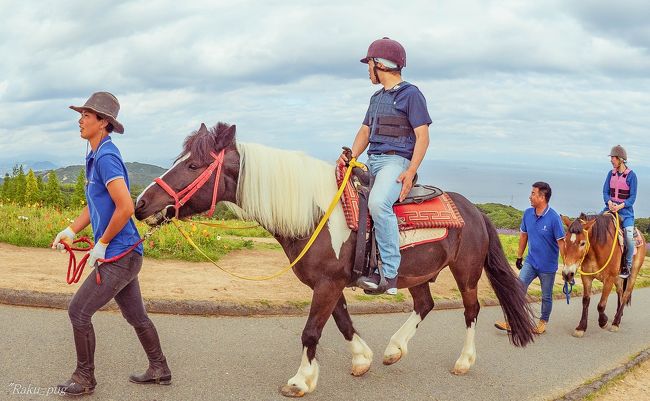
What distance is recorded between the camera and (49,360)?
16.5 ft

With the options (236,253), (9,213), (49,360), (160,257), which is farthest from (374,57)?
(9,213)

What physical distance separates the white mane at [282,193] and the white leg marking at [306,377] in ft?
3.43

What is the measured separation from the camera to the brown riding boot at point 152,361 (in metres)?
4.67

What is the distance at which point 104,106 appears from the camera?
427 cm

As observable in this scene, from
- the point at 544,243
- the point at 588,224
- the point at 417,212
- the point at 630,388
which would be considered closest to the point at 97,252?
the point at 417,212

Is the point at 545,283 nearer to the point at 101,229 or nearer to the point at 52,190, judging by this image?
the point at 101,229

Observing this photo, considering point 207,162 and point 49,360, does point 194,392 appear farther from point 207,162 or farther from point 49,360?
point 207,162

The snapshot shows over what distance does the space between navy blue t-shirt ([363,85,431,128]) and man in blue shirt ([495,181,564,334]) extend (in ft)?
12.8

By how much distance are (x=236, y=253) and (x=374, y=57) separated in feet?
25.0

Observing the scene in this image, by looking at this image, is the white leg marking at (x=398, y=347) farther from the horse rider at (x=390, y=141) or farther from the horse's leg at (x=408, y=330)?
the horse rider at (x=390, y=141)

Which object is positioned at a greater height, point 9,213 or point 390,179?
point 390,179

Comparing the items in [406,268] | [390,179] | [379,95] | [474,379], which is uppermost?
[379,95]

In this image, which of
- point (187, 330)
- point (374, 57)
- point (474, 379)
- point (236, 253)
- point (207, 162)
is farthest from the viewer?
point (236, 253)

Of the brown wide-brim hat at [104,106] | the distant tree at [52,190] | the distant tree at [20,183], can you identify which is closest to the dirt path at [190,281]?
the brown wide-brim hat at [104,106]
